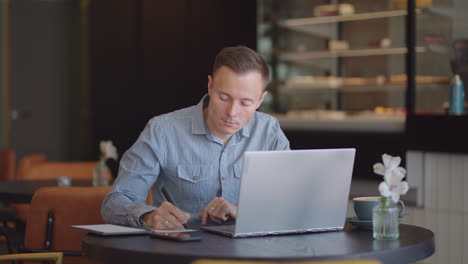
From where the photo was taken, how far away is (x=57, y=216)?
298cm

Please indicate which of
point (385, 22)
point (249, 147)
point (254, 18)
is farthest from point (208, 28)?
point (249, 147)

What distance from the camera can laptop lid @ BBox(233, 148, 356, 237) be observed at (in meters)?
1.98

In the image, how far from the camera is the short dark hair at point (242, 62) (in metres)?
2.39

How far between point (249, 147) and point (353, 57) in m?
4.77

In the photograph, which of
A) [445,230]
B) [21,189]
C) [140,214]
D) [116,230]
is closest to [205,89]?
[445,230]

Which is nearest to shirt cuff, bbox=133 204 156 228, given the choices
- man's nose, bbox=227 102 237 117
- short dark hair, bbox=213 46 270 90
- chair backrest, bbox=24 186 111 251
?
man's nose, bbox=227 102 237 117

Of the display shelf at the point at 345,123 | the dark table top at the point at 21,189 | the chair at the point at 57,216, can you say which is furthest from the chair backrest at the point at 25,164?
the display shelf at the point at 345,123

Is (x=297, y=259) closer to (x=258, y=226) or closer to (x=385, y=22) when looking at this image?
(x=258, y=226)

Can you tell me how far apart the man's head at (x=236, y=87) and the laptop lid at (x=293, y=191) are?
0.41 metres

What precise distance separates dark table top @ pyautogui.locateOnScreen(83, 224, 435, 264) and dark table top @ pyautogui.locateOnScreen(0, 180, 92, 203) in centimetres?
170

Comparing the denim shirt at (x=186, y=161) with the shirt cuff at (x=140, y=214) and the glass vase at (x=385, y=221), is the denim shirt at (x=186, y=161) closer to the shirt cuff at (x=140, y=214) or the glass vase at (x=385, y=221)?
the shirt cuff at (x=140, y=214)

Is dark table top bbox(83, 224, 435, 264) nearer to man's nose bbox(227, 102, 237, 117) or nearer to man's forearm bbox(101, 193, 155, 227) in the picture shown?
man's forearm bbox(101, 193, 155, 227)

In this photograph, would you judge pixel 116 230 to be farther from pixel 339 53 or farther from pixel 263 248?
pixel 339 53

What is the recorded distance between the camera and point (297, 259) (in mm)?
1758
